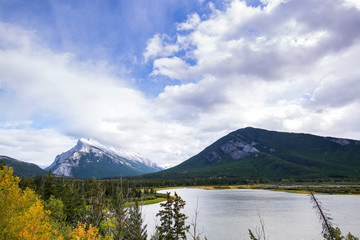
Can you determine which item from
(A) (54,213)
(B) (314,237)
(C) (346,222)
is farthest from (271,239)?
(A) (54,213)

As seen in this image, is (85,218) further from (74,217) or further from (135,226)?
(74,217)

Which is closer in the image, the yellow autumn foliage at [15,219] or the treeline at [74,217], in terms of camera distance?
the treeline at [74,217]

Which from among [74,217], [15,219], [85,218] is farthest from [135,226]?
[74,217]

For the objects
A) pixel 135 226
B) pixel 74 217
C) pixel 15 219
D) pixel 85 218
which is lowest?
pixel 74 217

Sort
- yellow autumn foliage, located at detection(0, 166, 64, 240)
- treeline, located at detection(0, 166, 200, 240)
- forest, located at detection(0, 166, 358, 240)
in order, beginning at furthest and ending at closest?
yellow autumn foliage, located at detection(0, 166, 64, 240) < treeline, located at detection(0, 166, 200, 240) < forest, located at detection(0, 166, 358, 240)

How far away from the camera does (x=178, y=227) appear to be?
32188mm

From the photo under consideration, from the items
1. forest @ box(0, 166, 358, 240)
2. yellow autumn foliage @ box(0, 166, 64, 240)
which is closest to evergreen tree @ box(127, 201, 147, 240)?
forest @ box(0, 166, 358, 240)

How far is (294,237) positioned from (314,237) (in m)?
3.70

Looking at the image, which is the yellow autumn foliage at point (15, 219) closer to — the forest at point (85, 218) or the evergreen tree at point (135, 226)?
the forest at point (85, 218)

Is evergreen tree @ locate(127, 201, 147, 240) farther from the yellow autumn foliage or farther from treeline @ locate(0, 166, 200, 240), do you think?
the yellow autumn foliage

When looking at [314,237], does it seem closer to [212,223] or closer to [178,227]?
[212,223]

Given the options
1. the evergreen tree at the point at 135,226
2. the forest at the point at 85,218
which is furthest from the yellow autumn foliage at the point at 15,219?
the evergreen tree at the point at 135,226

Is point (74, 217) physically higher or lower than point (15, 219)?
lower

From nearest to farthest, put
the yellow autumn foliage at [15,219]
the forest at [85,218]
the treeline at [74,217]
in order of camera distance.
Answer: the forest at [85,218] → the treeline at [74,217] → the yellow autumn foliage at [15,219]
